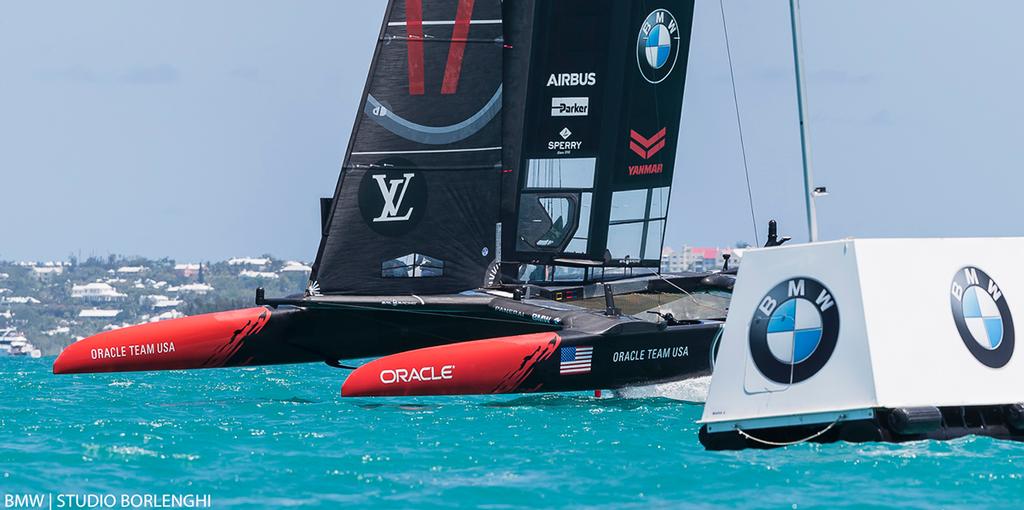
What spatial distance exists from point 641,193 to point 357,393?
15.6ft

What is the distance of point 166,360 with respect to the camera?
45.1 feet

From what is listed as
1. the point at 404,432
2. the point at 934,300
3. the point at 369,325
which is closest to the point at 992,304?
the point at 934,300

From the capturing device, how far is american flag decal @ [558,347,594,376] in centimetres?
Answer: 1225

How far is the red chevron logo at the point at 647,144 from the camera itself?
1562 cm

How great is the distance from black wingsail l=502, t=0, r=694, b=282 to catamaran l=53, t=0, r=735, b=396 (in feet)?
0.06

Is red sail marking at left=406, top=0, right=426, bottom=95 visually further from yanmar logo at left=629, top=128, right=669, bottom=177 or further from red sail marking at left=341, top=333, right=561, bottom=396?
red sail marking at left=341, top=333, right=561, bottom=396

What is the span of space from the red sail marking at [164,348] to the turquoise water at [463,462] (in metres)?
1.17

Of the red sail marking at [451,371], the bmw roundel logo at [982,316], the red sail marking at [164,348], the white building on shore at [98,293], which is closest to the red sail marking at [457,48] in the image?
the red sail marking at [164,348]

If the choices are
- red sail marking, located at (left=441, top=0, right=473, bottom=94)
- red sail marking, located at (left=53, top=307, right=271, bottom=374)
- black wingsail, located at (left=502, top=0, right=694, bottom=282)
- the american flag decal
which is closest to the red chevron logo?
black wingsail, located at (left=502, top=0, right=694, bottom=282)

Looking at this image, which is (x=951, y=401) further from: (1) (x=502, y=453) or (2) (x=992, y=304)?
(1) (x=502, y=453)

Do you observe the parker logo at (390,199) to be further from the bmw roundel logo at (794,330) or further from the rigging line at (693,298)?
the bmw roundel logo at (794,330)

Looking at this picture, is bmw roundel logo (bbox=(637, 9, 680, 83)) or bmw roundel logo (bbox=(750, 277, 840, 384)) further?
bmw roundel logo (bbox=(637, 9, 680, 83))

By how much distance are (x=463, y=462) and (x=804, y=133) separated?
286cm

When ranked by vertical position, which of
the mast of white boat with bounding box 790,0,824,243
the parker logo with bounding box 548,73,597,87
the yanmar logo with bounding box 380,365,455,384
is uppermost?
the parker logo with bounding box 548,73,597,87
